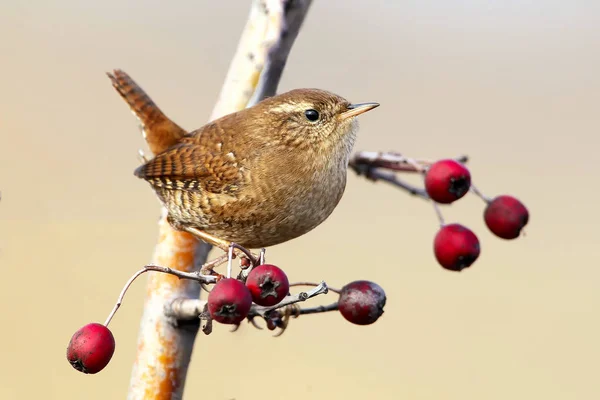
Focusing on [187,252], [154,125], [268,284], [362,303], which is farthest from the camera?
[154,125]

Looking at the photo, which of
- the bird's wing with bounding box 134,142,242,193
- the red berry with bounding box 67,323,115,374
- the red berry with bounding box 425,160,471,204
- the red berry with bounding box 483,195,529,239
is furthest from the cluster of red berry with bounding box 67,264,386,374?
the bird's wing with bounding box 134,142,242,193

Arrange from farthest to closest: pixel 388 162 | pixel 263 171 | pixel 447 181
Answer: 1. pixel 263 171
2. pixel 388 162
3. pixel 447 181

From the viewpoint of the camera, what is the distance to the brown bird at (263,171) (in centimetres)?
322

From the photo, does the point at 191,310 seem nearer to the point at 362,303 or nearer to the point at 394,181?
the point at 362,303

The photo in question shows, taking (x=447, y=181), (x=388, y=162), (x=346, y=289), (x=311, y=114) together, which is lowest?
(x=346, y=289)

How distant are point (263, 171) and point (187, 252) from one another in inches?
16.9

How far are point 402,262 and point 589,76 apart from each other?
27.4ft

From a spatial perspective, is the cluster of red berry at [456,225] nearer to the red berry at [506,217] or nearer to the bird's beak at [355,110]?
the red berry at [506,217]

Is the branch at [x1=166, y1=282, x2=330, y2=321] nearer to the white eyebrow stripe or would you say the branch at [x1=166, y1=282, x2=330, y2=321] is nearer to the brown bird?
the brown bird

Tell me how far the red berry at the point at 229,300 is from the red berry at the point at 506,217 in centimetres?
108

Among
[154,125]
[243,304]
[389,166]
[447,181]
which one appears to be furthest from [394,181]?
[154,125]

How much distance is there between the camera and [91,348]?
227 cm

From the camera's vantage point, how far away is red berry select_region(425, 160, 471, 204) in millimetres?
2777

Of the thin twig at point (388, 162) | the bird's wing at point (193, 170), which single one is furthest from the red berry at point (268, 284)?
the bird's wing at point (193, 170)
